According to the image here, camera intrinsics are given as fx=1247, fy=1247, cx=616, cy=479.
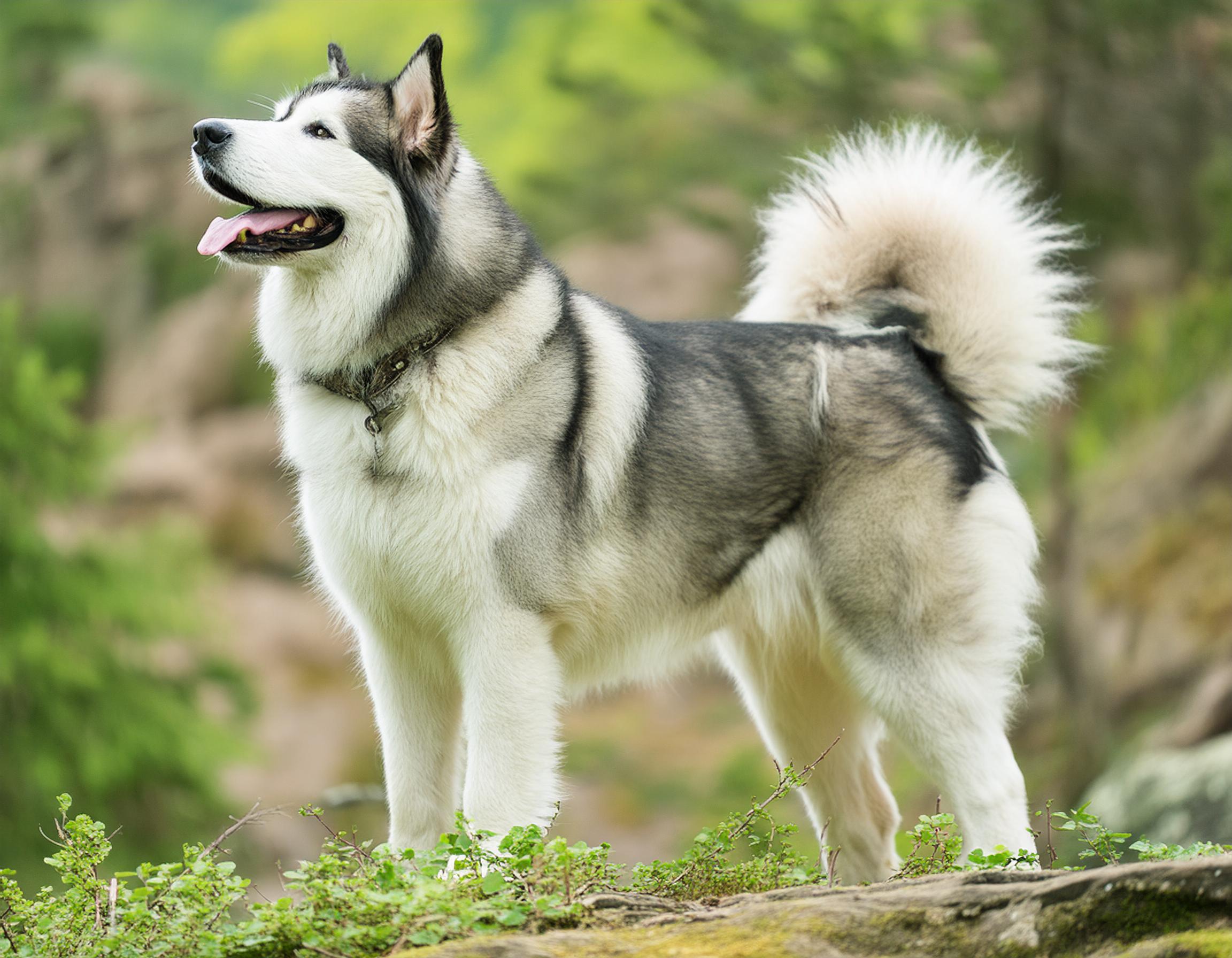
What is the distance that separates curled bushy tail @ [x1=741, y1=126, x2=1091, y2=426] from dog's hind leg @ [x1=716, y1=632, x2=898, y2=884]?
110cm

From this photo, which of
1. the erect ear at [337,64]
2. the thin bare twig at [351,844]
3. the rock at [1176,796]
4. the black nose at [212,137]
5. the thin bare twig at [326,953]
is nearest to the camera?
the thin bare twig at [326,953]

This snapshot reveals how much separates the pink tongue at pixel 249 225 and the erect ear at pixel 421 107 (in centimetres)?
39

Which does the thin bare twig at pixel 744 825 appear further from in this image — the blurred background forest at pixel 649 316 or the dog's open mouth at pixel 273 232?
the dog's open mouth at pixel 273 232

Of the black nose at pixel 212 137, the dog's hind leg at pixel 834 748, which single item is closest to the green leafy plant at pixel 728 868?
the dog's hind leg at pixel 834 748

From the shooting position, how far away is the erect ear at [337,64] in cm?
389

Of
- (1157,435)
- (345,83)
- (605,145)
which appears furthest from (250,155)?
(605,145)

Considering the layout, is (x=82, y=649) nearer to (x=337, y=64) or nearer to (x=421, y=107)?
(x=337, y=64)

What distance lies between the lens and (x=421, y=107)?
3523mm

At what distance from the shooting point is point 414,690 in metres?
3.75

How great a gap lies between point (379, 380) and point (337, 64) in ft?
3.62

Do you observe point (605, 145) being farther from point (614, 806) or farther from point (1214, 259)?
point (614, 806)

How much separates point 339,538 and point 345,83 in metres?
1.31

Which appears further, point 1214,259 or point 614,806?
point 614,806

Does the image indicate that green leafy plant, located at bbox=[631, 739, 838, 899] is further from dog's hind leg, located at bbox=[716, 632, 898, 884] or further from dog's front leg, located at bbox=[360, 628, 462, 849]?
dog's hind leg, located at bbox=[716, 632, 898, 884]
